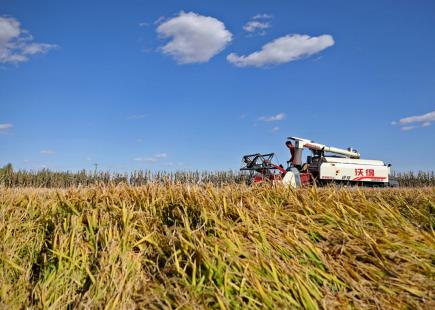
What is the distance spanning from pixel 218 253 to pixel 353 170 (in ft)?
54.2

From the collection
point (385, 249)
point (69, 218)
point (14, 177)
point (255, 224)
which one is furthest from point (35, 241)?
point (14, 177)

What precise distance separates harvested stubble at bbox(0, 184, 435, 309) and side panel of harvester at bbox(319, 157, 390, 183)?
12764mm

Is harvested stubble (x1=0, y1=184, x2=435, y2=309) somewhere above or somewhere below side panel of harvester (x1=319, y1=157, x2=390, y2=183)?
below

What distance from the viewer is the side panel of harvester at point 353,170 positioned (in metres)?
18.0

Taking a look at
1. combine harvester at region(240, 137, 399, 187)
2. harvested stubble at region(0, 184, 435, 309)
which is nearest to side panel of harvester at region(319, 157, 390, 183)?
combine harvester at region(240, 137, 399, 187)

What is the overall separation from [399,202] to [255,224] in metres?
2.73

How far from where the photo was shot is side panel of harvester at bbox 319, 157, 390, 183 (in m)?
18.0

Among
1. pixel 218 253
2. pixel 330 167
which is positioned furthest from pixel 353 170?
pixel 218 253

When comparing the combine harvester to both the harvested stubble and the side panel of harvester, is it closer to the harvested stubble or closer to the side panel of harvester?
the side panel of harvester

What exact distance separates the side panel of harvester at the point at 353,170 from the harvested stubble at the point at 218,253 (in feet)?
41.9

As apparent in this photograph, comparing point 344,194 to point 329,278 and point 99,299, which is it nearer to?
point 329,278

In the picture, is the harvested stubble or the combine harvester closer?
the harvested stubble

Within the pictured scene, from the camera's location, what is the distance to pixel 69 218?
4898 millimetres

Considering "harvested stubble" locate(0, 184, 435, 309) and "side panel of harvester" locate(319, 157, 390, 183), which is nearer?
"harvested stubble" locate(0, 184, 435, 309)
